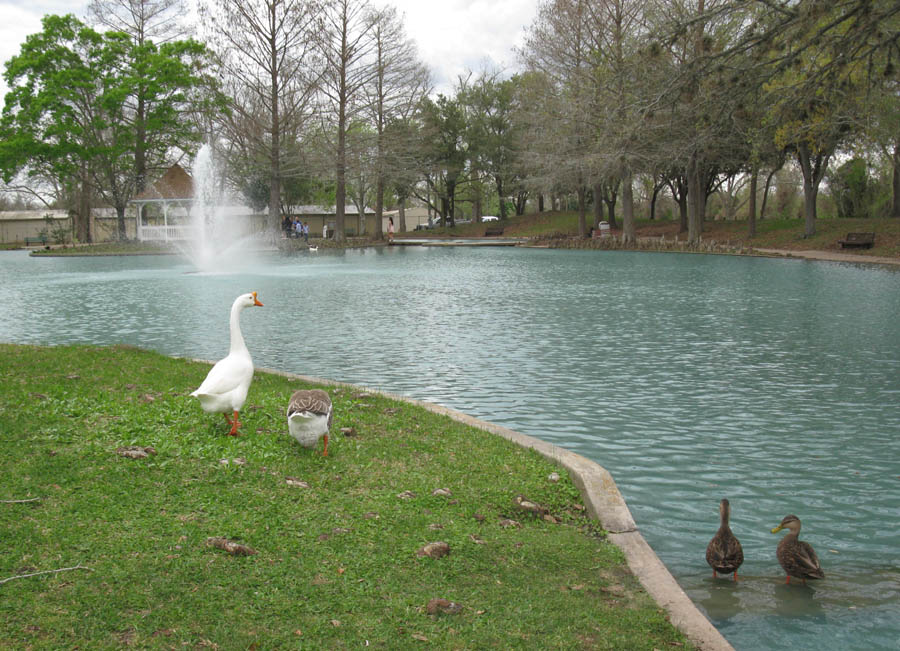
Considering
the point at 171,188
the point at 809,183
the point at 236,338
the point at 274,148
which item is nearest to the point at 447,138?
the point at 274,148

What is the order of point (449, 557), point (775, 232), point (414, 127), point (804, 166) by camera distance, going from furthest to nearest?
point (414, 127) < point (775, 232) < point (804, 166) < point (449, 557)

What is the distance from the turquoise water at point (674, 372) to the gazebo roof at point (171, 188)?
1091 inches

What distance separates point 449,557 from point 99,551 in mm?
2009

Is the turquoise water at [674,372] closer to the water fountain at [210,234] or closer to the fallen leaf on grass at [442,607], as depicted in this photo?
the fallen leaf on grass at [442,607]

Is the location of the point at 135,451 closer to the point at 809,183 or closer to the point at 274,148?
the point at 809,183

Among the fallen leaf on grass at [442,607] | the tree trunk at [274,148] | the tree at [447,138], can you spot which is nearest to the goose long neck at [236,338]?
the fallen leaf on grass at [442,607]

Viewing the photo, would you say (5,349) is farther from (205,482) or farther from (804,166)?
(804,166)

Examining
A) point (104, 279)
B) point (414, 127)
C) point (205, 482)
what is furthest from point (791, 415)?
point (414, 127)

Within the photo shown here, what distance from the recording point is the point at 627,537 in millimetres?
5156

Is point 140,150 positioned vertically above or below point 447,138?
below

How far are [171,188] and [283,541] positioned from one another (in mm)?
53384

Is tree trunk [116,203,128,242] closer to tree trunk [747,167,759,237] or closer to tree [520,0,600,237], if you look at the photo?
tree [520,0,600,237]

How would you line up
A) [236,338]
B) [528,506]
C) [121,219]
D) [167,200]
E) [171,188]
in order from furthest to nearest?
1. [121,219]
2. [171,188]
3. [167,200]
4. [236,338]
5. [528,506]

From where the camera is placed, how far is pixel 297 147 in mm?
52562
